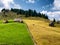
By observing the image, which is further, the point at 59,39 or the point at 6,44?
the point at 59,39

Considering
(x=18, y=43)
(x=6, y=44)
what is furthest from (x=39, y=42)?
(x=6, y=44)

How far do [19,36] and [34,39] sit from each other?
5389 millimetres

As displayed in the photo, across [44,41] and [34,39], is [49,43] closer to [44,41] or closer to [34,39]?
[44,41]

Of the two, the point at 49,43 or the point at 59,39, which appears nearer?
the point at 49,43

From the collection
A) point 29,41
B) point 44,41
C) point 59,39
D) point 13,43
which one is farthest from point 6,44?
point 59,39

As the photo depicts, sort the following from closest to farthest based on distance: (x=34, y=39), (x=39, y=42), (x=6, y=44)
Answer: (x=6, y=44) < (x=39, y=42) < (x=34, y=39)

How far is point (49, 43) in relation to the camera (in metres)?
53.5

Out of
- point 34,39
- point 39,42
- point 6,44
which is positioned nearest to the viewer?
point 6,44

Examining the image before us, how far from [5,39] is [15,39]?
3197 millimetres

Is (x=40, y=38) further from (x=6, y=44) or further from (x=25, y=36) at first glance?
(x=6, y=44)

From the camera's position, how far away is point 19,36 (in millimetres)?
60031

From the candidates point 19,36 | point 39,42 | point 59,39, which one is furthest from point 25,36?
point 59,39

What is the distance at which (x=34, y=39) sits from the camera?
58656 millimetres

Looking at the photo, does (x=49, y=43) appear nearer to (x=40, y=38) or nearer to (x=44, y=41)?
(x=44, y=41)
